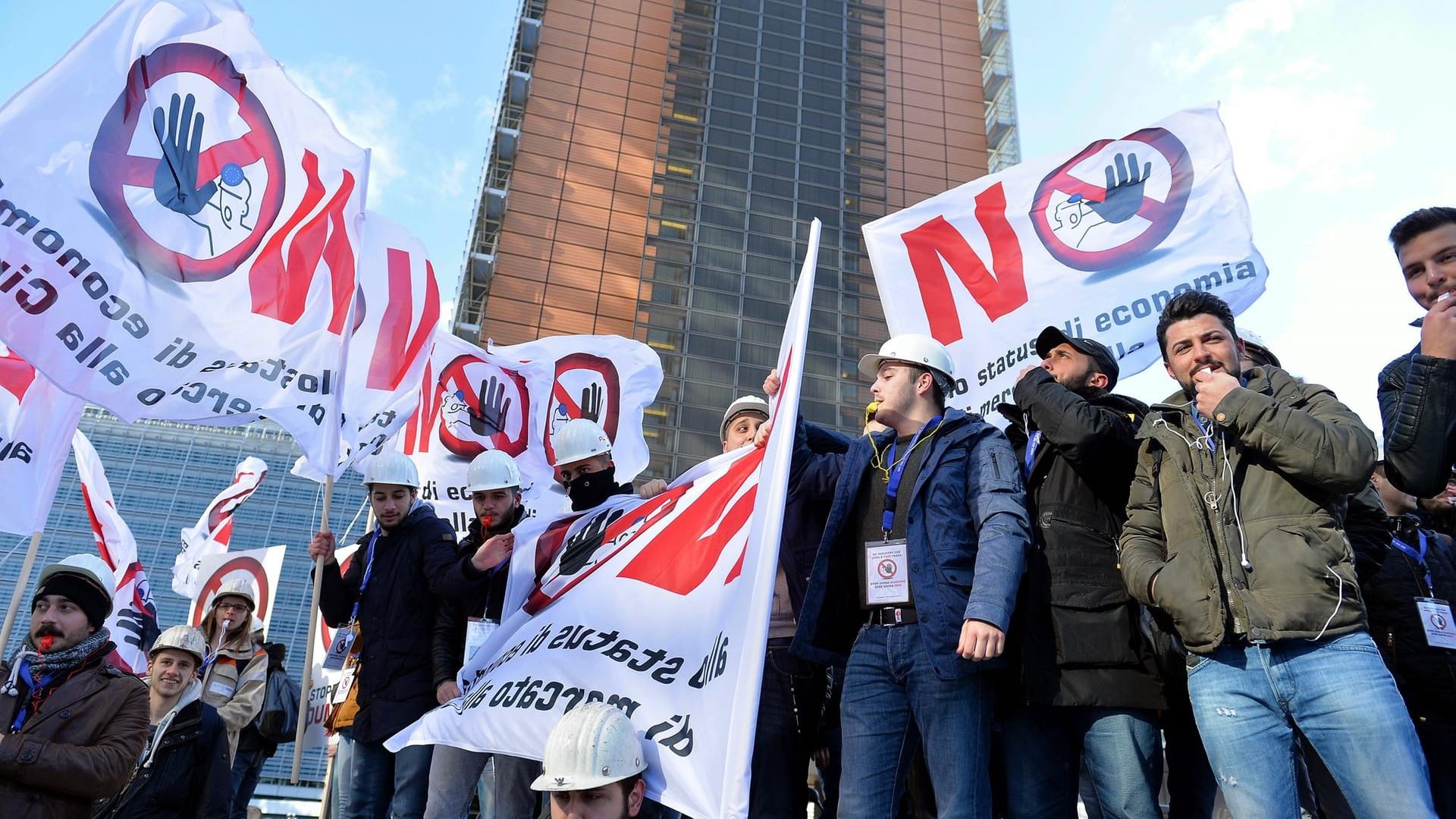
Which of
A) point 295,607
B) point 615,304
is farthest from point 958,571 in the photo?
point 295,607

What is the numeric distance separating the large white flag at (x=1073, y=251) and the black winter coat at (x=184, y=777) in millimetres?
3570

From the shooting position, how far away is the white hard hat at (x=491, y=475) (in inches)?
187

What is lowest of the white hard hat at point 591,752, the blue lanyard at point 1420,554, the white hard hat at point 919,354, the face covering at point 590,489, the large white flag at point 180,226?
the white hard hat at point 591,752

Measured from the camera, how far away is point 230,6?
5.09 meters

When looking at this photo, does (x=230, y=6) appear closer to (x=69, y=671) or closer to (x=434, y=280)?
(x=434, y=280)

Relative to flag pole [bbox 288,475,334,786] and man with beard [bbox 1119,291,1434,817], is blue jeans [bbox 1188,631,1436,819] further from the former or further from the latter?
flag pole [bbox 288,475,334,786]

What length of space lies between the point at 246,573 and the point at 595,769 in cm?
879

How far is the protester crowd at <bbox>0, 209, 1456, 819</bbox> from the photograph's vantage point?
2225 mm

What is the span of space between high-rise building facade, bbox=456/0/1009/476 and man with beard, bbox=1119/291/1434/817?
28959 mm

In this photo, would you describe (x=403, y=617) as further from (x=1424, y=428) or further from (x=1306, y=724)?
(x=1424, y=428)

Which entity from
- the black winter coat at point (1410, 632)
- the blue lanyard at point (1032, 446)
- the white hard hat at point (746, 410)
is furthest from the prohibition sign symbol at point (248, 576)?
the black winter coat at point (1410, 632)

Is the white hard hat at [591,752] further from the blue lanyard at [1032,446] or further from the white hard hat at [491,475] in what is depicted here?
the white hard hat at [491,475]

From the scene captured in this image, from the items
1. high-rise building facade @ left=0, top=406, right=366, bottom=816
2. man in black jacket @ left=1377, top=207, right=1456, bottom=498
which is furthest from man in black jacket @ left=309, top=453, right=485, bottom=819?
high-rise building facade @ left=0, top=406, right=366, bottom=816

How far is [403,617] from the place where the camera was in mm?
4285
